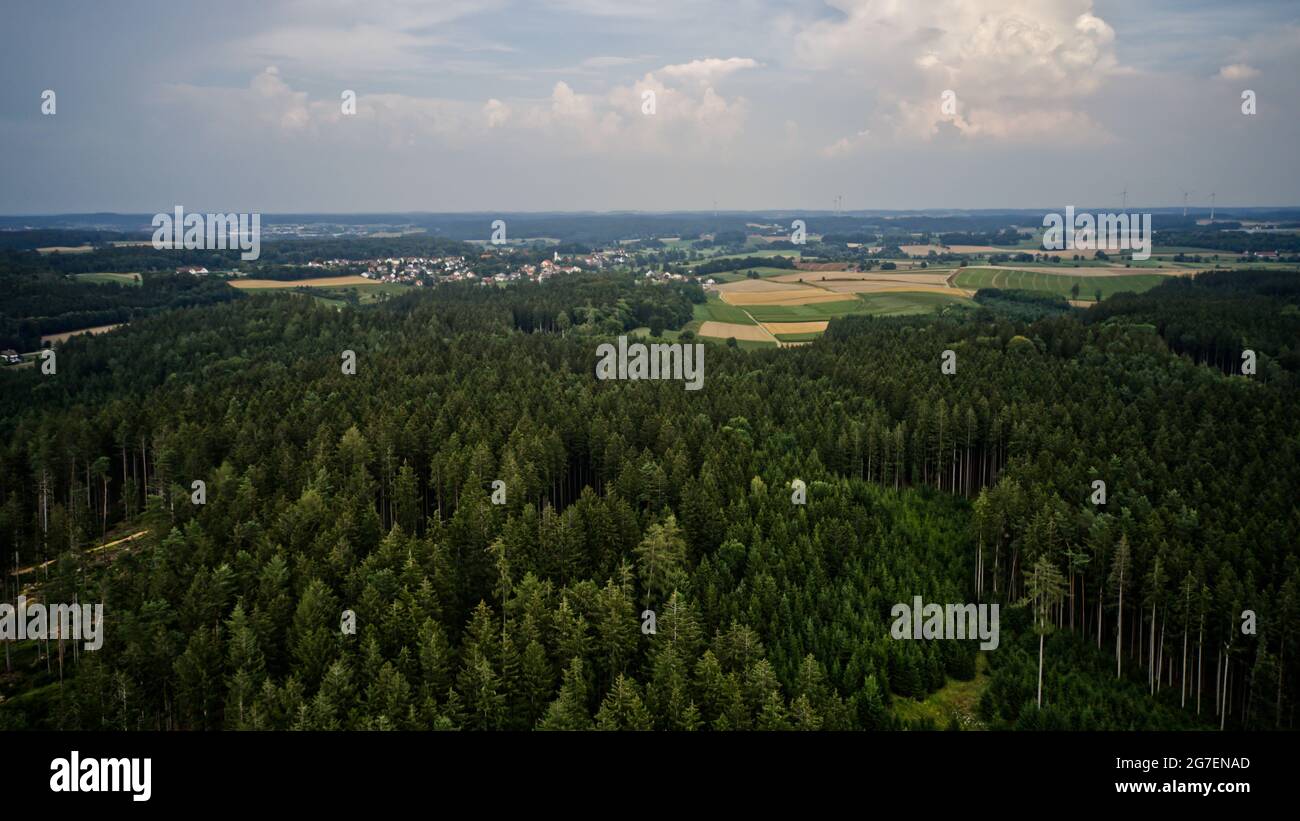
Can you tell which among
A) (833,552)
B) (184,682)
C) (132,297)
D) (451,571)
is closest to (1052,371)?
(833,552)

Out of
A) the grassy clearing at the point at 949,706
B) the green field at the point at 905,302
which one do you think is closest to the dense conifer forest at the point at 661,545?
the grassy clearing at the point at 949,706

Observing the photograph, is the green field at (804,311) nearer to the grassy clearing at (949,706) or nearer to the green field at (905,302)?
the green field at (905,302)

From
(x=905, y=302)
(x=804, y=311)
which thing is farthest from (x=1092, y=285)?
(x=804, y=311)

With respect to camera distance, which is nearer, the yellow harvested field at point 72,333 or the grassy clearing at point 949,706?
the grassy clearing at point 949,706

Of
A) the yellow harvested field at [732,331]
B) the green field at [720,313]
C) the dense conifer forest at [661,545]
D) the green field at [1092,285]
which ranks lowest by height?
the dense conifer forest at [661,545]

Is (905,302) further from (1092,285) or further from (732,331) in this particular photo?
(1092,285)

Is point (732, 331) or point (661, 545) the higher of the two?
point (732, 331)
